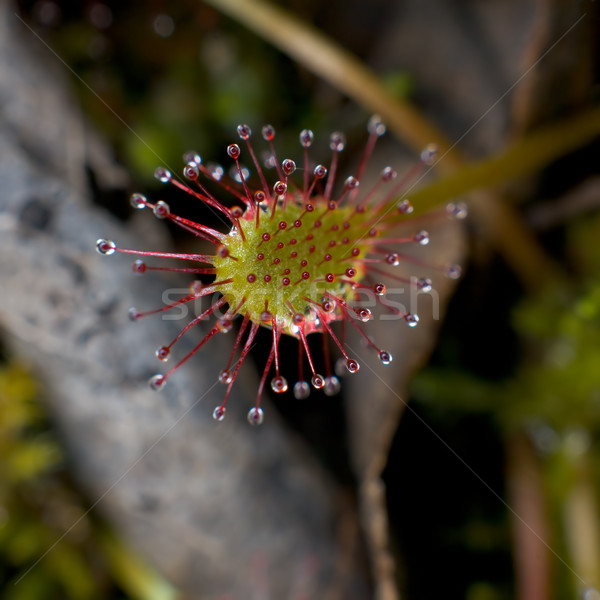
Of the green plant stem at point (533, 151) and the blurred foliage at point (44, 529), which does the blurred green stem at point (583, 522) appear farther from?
the blurred foliage at point (44, 529)

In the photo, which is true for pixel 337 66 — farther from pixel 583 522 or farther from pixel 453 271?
pixel 583 522

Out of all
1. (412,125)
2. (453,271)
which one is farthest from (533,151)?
(453,271)

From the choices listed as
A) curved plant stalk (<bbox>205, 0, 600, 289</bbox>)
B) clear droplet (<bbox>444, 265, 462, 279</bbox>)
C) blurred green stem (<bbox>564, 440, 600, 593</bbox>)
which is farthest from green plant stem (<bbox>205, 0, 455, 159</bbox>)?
blurred green stem (<bbox>564, 440, 600, 593</bbox>)

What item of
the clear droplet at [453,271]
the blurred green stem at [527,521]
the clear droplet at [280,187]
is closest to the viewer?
the clear droplet at [280,187]

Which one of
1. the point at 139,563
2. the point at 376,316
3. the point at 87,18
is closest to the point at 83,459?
the point at 139,563

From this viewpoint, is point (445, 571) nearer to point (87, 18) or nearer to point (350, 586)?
point (350, 586)

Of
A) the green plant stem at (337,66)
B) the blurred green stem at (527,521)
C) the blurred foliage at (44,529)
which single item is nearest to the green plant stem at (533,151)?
the green plant stem at (337,66)

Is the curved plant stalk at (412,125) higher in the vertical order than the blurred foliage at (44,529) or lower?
higher
